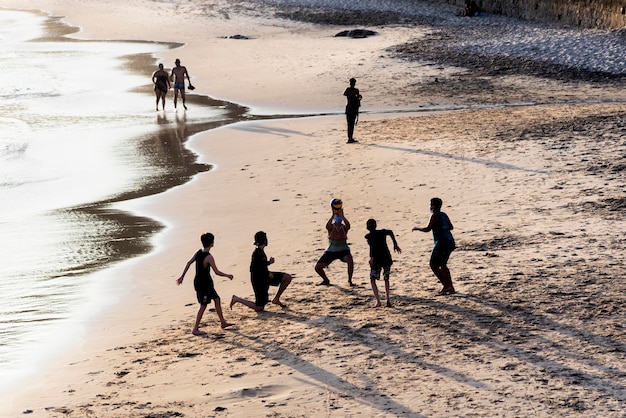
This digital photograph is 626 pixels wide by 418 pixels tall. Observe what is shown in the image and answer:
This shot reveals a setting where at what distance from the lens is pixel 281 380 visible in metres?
9.52

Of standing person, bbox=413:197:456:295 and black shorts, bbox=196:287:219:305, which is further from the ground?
standing person, bbox=413:197:456:295

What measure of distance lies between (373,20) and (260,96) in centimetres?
1575

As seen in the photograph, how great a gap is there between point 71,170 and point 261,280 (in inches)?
399

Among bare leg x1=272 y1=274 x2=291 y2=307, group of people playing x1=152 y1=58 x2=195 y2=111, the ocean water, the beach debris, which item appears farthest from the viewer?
the beach debris

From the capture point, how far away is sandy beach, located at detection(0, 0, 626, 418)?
923 cm

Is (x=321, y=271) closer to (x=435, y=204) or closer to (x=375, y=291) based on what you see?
(x=375, y=291)

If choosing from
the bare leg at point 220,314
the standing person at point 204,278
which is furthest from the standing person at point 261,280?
the standing person at point 204,278

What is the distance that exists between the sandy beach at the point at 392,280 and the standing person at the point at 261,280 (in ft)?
0.56

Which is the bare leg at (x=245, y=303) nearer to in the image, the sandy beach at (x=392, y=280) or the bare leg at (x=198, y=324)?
the sandy beach at (x=392, y=280)

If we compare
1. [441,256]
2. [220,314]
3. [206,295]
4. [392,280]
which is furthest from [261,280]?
[441,256]

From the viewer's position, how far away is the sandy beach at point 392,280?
30.3ft

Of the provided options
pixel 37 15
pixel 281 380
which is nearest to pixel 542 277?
pixel 281 380

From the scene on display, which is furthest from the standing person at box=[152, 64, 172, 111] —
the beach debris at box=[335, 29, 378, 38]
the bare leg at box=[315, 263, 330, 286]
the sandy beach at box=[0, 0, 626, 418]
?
the bare leg at box=[315, 263, 330, 286]

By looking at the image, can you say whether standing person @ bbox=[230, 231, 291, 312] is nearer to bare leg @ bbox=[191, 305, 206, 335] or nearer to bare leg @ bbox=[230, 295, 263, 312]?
bare leg @ bbox=[230, 295, 263, 312]
